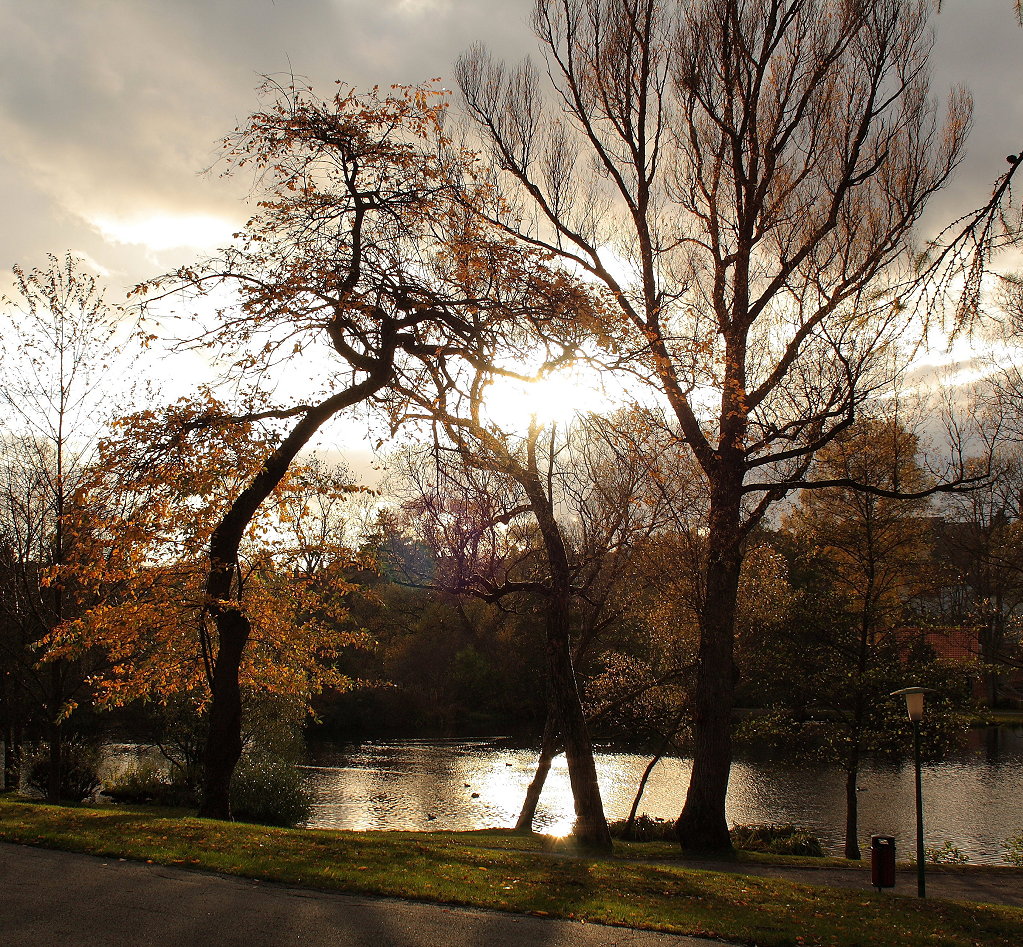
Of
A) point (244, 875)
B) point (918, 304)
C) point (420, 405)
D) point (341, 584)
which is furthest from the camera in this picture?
point (341, 584)

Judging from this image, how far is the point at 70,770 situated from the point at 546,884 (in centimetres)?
1877

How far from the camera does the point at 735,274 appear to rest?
14.5m

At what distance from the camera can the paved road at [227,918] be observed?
5281 mm

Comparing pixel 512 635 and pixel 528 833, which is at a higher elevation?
pixel 512 635

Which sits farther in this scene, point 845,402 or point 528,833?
point 528,833

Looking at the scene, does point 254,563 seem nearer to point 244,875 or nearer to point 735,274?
point 244,875

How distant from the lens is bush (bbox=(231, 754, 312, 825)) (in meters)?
18.7

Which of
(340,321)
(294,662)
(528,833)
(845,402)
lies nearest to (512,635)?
(528,833)

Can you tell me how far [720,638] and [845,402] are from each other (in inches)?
171

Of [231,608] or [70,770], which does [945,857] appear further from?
[70,770]

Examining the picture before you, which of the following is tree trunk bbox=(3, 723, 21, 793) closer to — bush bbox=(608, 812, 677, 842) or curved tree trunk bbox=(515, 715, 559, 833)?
curved tree trunk bbox=(515, 715, 559, 833)

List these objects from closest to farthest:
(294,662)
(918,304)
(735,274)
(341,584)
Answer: (918,304) → (341,584) → (294,662) → (735,274)

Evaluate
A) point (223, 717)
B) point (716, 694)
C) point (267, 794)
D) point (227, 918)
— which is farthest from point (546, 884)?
point (267, 794)

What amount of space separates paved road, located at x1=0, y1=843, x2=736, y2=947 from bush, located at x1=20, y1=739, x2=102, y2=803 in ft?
54.9
